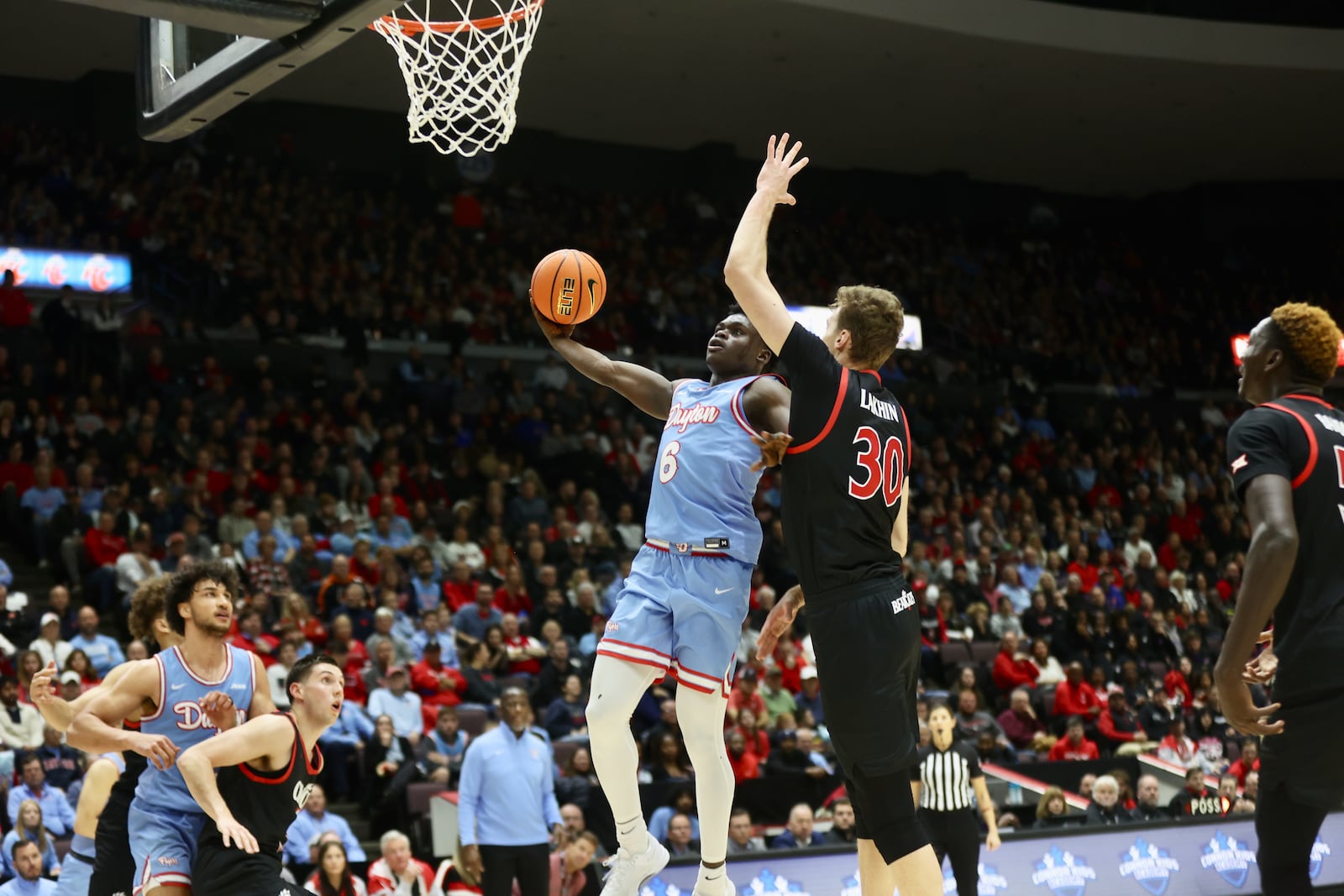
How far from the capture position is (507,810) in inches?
372

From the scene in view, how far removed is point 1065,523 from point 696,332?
6008 mm

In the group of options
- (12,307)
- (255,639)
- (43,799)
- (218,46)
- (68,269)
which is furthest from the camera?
(68,269)

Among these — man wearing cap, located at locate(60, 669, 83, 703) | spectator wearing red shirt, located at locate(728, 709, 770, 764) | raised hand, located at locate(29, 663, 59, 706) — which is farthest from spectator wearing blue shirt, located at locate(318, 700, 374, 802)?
raised hand, located at locate(29, 663, 59, 706)

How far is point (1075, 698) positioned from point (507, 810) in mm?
7876

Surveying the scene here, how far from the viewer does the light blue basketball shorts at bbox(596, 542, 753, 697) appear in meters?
5.07

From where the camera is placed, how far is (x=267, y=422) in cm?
1611

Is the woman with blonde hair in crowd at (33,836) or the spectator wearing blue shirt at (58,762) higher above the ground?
the spectator wearing blue shirt at (58,762)

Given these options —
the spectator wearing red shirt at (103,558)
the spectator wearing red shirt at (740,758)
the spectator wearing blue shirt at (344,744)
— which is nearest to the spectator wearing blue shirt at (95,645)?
the spectator wearing red shirt at (103,558)

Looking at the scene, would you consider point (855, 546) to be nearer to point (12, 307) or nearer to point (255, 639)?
point (255, 639)

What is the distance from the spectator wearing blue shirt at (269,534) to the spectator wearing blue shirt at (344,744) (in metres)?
2.56

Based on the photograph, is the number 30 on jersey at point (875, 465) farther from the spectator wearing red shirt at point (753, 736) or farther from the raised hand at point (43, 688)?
the spectator wearing red shirt at point (753, 736)

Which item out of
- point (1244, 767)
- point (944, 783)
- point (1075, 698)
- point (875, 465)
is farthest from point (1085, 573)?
point (875, 465)

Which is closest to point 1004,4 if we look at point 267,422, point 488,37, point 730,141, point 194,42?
point 730,141

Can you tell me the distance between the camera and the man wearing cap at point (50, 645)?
1113 cm
